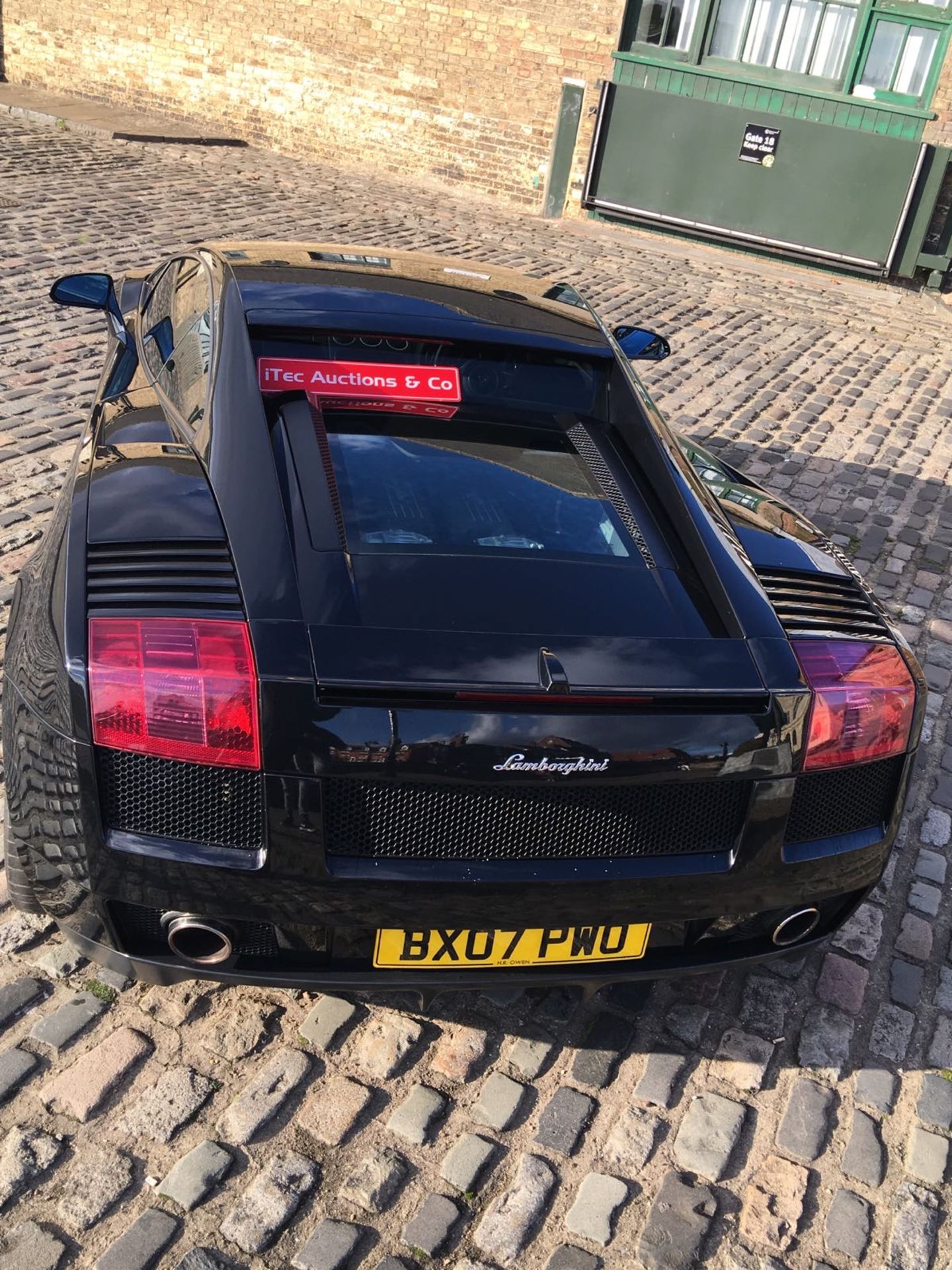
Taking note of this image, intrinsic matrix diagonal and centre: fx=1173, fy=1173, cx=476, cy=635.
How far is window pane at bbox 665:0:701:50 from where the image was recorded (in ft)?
44.9

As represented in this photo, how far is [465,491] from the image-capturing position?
2998mm

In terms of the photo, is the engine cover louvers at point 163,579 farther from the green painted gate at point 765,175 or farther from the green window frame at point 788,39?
the green window frame at point 788,39

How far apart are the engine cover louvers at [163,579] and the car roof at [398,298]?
890 mm

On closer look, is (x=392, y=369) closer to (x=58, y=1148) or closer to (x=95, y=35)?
(x=58, y=1148)

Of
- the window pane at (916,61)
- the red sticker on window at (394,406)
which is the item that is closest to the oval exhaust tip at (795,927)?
the red sticker on window at (394,406)

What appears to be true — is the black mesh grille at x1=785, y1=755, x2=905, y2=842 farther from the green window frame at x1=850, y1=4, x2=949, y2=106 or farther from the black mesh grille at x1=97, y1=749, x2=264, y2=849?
the green window frame at x1=850, y1=4, x2=949, y2=106

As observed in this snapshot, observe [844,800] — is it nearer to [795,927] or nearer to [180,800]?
[795,927]

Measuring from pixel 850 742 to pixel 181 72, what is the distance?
55.0ft

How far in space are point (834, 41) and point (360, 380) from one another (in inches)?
490

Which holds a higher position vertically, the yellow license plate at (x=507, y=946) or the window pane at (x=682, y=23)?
the window pane at (x=682, y=23)

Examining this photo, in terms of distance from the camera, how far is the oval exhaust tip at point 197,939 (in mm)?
2439

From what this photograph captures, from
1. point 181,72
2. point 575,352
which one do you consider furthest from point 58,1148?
point 181,72

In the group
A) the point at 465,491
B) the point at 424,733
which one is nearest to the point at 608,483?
the point at 465,491

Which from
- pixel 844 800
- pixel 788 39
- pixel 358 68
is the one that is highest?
pixel 788 39
